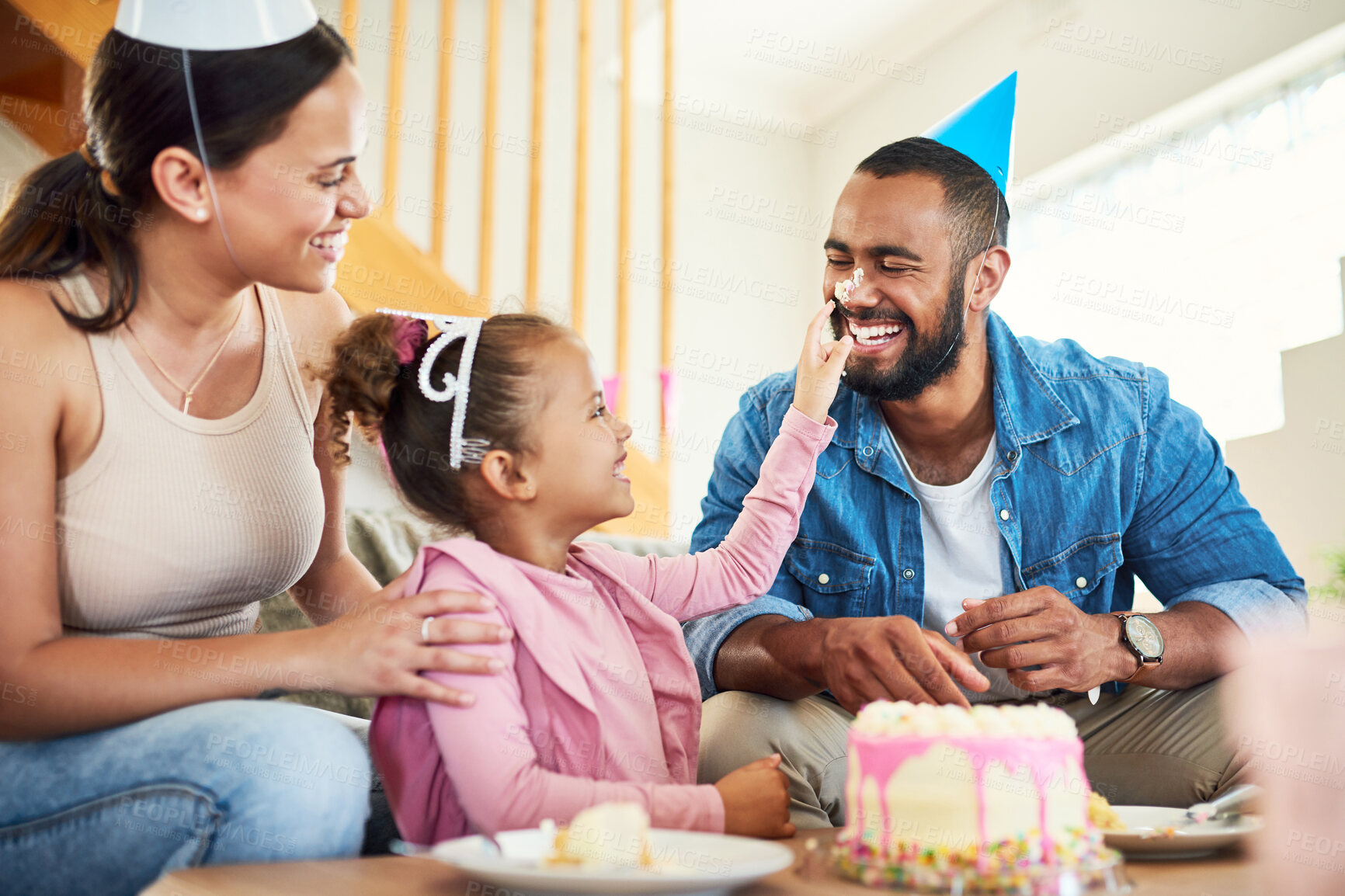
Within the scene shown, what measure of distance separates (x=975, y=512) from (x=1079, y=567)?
0.17 meters

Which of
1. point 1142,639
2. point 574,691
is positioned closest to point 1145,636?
point 1142,639

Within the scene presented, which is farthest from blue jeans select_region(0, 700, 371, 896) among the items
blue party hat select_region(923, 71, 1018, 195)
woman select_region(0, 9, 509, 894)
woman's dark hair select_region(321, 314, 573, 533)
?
blue party hat select_region(923, 71, 1018, 195)

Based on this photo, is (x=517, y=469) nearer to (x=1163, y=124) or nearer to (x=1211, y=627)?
(x=1211, y=627)

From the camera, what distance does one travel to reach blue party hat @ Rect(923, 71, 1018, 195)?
1.71m

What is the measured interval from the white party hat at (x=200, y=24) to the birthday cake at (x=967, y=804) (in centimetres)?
90

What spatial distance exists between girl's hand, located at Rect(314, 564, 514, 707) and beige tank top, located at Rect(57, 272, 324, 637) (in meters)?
0.25

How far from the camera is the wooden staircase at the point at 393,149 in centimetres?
214

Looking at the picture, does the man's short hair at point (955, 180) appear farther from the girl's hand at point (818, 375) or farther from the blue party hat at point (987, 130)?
the girl's hand at point (818, 375)

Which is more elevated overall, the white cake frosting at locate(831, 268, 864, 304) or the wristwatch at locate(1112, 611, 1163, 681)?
the white cake frosting at locate(831, 268, 864, 304)

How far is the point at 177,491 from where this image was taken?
107 centimetres

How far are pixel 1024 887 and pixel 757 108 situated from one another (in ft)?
16.8

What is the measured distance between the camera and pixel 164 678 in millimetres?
898

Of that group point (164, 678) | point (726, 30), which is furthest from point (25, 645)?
point (726, 30)

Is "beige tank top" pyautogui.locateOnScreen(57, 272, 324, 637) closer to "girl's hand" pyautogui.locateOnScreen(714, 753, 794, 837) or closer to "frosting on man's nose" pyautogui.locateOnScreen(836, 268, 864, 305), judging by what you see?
"girl's hand" pyautogui.locateOnScreen(714, 753, 794, 837)
